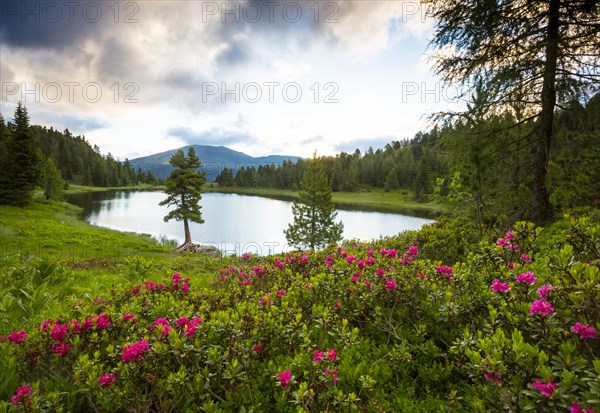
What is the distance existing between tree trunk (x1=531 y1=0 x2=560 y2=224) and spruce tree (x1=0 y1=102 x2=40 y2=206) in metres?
53.4

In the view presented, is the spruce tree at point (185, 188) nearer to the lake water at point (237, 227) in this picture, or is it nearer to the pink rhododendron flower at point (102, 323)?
the lake water at point (237, 227)

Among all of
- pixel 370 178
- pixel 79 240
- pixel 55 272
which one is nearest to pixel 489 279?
pixel 55 272

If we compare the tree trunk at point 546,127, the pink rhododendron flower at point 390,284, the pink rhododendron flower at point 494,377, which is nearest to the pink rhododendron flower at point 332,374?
the pink rhododendron flower at point 494,377

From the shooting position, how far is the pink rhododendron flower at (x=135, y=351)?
257cm

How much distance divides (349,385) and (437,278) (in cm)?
234

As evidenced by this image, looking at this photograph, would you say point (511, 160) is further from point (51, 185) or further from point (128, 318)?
point (51, 185)

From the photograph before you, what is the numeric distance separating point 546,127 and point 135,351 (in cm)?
1067

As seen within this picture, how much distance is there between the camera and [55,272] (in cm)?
695

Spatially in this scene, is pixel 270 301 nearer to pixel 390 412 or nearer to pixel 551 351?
pixel 390 412

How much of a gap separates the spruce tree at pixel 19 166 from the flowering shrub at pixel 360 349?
4959cm

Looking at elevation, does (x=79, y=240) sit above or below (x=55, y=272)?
below

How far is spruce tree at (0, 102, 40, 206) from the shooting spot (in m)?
39.2

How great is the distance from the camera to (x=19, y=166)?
40188 millimetres

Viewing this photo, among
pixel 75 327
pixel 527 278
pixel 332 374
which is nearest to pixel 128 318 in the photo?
pixel 75 327
